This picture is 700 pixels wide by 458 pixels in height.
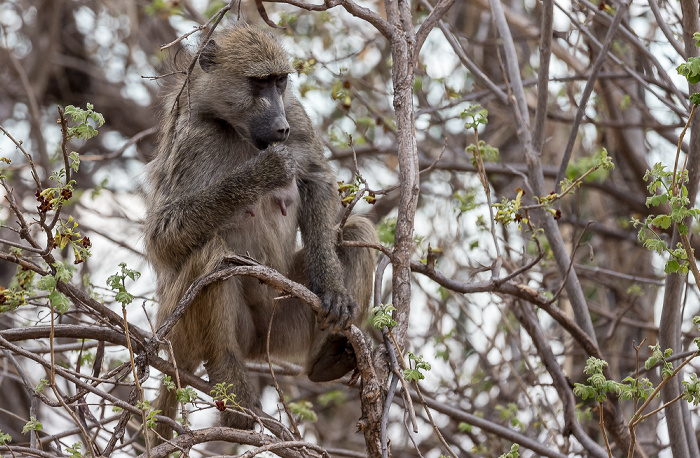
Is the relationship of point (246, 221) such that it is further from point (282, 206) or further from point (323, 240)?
point (323, 240)

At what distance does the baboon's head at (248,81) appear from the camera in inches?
189

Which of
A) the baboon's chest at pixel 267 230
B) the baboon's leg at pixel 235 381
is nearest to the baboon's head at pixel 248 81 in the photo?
the baboon's chest at pixel 267 230

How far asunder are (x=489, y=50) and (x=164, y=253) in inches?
204

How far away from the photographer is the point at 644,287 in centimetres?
735

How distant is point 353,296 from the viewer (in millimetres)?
4777

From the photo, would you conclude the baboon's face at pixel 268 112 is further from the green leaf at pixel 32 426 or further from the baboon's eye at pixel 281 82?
the green leaf at pixel 32 426

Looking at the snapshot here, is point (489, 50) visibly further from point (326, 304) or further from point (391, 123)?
point (326, 304)

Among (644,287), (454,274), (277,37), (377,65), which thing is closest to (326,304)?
(277,37)

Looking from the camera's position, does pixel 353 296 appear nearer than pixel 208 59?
Yes

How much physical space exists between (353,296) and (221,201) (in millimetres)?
918

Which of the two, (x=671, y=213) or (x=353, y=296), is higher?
(x=353, y=296)

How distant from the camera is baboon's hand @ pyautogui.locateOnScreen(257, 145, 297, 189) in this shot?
449cm

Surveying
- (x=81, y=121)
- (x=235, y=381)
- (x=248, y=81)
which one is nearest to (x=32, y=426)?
(x=81, y=121)

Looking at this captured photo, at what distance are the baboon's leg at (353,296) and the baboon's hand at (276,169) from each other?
1.92 ft
